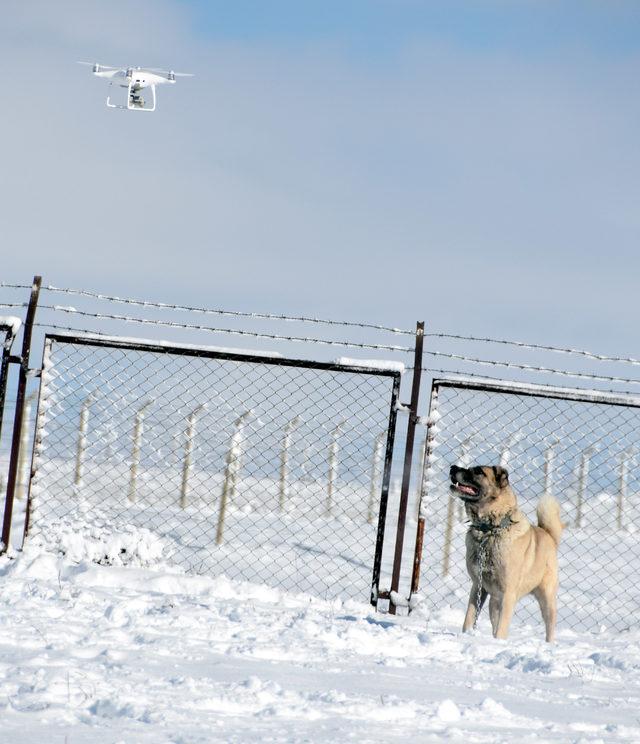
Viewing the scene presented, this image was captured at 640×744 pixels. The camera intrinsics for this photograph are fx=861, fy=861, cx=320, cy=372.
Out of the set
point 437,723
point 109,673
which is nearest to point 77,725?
point 109,673

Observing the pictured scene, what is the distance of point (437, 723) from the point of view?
362cm

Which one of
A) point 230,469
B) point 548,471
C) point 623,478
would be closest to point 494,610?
point 548,471

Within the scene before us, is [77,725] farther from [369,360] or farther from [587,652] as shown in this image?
[369,360]

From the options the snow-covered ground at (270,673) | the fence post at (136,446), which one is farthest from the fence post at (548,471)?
the fence post at (136,446)

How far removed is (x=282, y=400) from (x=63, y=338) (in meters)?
2.01

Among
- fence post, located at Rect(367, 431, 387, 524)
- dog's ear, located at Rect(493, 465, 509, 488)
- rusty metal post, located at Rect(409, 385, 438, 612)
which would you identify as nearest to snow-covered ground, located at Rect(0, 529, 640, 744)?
rusty metal post, located at Rect(409, 385, 438, 612)

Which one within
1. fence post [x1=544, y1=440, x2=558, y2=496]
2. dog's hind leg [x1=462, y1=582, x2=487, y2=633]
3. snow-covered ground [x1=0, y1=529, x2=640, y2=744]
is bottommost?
snow-covered ground [x1=0, y1=529, x2=640, y2=744]

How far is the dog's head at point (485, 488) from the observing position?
6.52 m

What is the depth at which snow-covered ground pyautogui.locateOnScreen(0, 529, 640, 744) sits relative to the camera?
3.40 metres

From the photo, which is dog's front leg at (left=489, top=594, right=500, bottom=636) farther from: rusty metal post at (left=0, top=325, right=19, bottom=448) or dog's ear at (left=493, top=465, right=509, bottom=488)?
rusty metal post at (left=0, top=325, right=19, bottom=448)

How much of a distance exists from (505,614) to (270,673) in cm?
256

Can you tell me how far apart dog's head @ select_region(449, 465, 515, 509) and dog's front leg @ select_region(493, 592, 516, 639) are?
0.66 meters

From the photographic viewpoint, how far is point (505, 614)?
634 cm

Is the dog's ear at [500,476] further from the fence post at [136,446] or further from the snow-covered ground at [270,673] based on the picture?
the fence post at [136,446]
